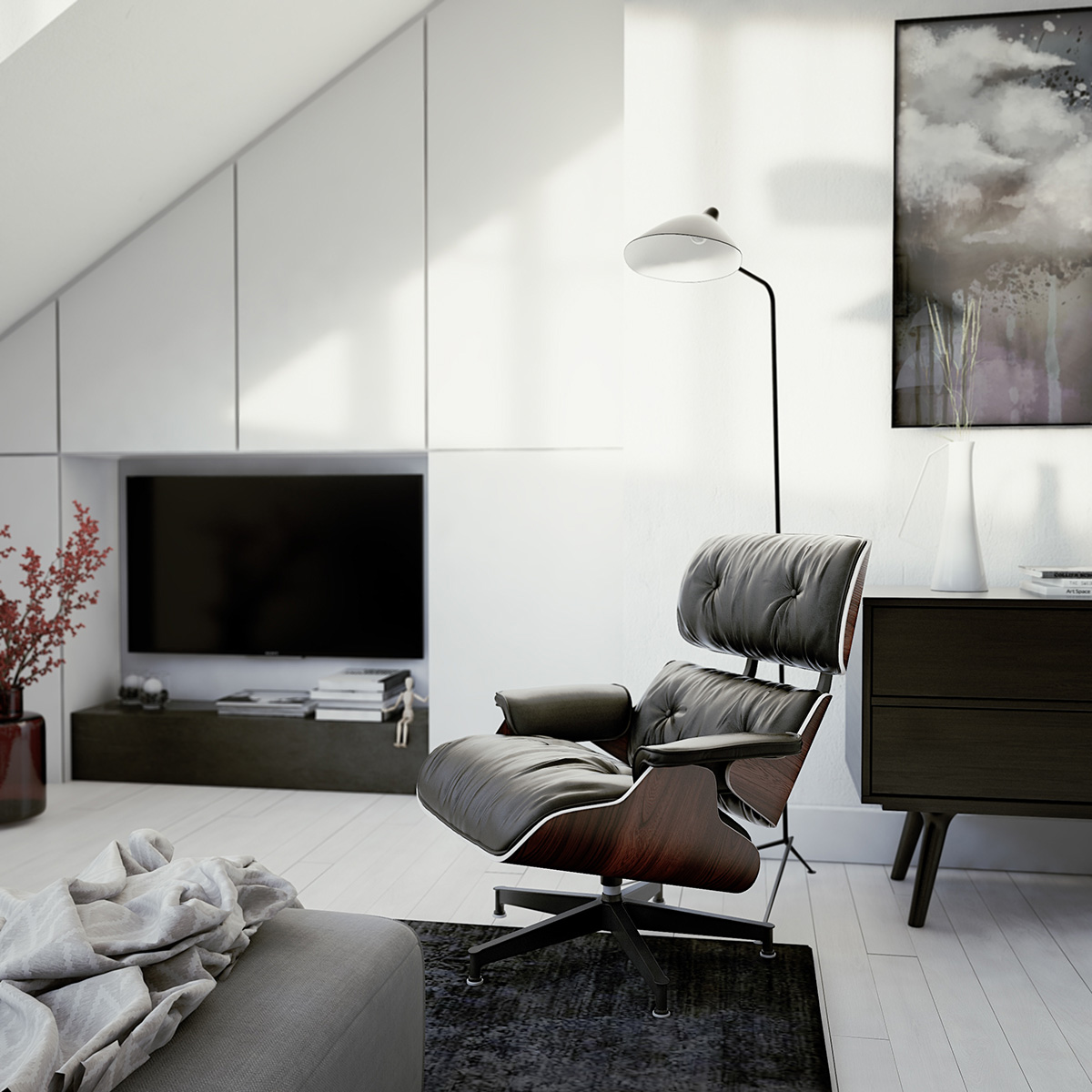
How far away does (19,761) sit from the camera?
124 inches

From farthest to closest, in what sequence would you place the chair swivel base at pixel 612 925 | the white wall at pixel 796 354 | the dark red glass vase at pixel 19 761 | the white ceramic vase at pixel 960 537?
1. the dark red glass vase at pixel 19 761
2. the white wall at pixel 796 354
3. the white ceramic vase at pixel 960 537
4. the chair swivel base at pixel 612 925

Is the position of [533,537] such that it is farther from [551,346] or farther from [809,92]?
[809,92]

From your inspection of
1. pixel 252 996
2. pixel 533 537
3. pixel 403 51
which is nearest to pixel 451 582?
pixel 533 537

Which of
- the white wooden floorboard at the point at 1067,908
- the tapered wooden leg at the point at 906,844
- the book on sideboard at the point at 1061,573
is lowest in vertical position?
the white wooden floorboard at the point at 1067,908

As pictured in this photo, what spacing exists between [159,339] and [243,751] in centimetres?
150

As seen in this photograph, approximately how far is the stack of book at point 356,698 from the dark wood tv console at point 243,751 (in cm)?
3

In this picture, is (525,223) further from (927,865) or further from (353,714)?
(927,865)

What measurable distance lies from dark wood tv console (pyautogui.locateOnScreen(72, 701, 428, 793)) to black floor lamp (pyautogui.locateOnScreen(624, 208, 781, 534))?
1.78 metres

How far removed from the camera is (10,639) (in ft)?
10.5

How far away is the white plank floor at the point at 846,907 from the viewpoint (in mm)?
1811

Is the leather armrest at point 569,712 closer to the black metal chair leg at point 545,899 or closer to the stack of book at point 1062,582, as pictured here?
the black metal chair leg at point 545,899

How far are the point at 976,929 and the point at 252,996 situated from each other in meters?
1.85

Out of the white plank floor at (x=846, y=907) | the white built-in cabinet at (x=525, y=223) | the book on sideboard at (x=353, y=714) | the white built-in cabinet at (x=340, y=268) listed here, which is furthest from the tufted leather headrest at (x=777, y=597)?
the book on sideboard at (x=353, y=714)

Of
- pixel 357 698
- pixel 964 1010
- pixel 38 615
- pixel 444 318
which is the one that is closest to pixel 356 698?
pixel 357 698
